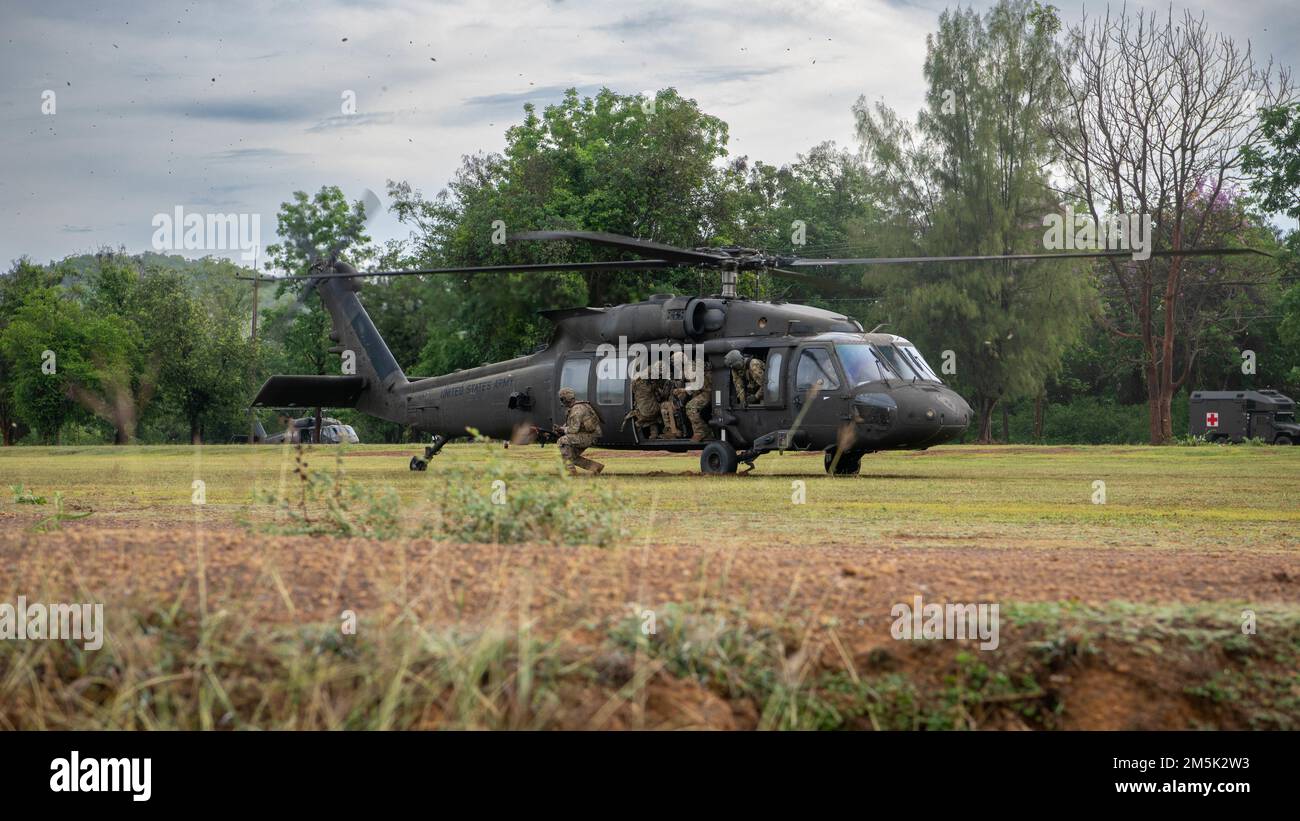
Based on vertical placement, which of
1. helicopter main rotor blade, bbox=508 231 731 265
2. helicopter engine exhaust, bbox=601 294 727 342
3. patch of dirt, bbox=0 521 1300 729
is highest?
helicopter main rotor blade, bbox=508 231 731 265

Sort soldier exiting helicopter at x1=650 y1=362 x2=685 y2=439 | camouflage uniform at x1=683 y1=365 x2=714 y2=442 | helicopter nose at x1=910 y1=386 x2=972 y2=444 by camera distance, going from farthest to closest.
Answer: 1. soldier exiting helicopter at x1=650 y1=362 x2=685 y2=439
2. camouflage uniform at x1=683 y1=365 x2=714 y2=442
3. helicopter nose at x1=910 y1=386 x2=972 y2=444

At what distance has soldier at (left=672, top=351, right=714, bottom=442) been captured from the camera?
22.6 metres

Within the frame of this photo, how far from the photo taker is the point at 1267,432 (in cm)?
5322

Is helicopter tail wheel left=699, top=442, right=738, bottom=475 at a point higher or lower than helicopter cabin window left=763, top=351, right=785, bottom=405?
lower

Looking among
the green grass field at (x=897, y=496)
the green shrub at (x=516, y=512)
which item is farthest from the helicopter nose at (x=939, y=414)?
the green shrub at (x=516, y=512)

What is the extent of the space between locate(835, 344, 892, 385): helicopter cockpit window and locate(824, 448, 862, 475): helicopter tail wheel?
1.49 meters

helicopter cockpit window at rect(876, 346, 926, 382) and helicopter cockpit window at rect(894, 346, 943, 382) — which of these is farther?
helicopter cockpit window at rect(894, 346, 943, 382)

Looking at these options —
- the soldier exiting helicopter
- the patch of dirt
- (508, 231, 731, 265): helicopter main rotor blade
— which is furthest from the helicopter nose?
the patch of dirt

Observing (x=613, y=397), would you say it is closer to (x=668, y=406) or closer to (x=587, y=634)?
(x=668, y=406)

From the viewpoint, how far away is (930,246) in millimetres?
53188

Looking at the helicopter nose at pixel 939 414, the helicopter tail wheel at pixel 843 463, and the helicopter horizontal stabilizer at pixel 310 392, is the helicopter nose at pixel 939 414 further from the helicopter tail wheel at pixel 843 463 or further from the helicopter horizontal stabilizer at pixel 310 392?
the helicopter horizontal stabilizer at pixel 310 392

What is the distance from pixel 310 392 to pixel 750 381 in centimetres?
1029

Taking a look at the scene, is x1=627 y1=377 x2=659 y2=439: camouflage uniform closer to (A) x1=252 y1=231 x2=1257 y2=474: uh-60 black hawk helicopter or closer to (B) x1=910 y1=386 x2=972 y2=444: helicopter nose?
(A) x1=252 y1=231 x2=1257 y2=474: uh-60 black hawk helicopter

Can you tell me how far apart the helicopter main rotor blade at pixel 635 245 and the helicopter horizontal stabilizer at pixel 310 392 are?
8680 mm
